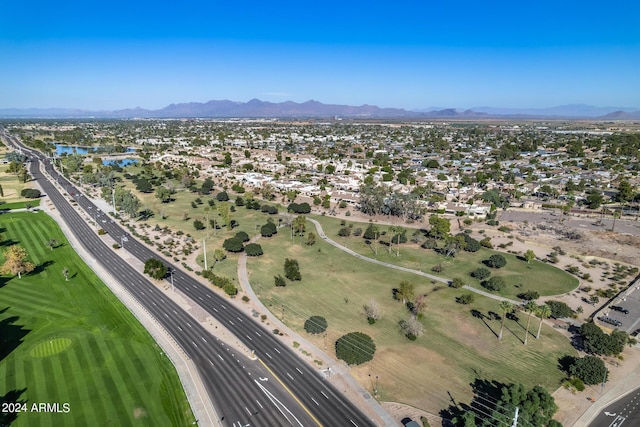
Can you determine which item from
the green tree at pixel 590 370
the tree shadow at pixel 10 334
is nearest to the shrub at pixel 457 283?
the green tree at pixel 590 370

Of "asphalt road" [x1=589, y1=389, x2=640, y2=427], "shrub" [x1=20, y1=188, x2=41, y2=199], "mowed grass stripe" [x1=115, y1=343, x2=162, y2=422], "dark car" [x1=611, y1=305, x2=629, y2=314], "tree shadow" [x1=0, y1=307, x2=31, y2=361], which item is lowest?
"asphalt road" [x1=589, y1=389, x2=640, y2=427]

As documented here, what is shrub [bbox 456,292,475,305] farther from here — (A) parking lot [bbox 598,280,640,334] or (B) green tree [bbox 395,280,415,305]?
Answer: (A) parking lot [bbox 598,280,640,334]

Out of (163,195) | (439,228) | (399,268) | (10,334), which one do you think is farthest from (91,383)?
(163,195)

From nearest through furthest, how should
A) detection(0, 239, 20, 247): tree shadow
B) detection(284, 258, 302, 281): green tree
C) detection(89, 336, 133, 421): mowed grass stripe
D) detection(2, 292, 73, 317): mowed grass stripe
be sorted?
detection(89, 336, 133, 421): mowed grass stripe
detection(2, 292, 73, 317): mowed grass stripe
detection(284, 258, 302, 281): green tree
detection(0, 239, 20, 247): tree shadow

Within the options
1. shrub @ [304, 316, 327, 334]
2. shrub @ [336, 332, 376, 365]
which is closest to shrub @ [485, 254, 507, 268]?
shrub @ [336, 332, 376, 365]

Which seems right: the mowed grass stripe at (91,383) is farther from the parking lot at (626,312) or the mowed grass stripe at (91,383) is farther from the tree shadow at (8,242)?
the parking lot at (626,312)

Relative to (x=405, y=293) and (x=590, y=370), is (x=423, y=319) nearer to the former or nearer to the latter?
(x=405, y=293)
